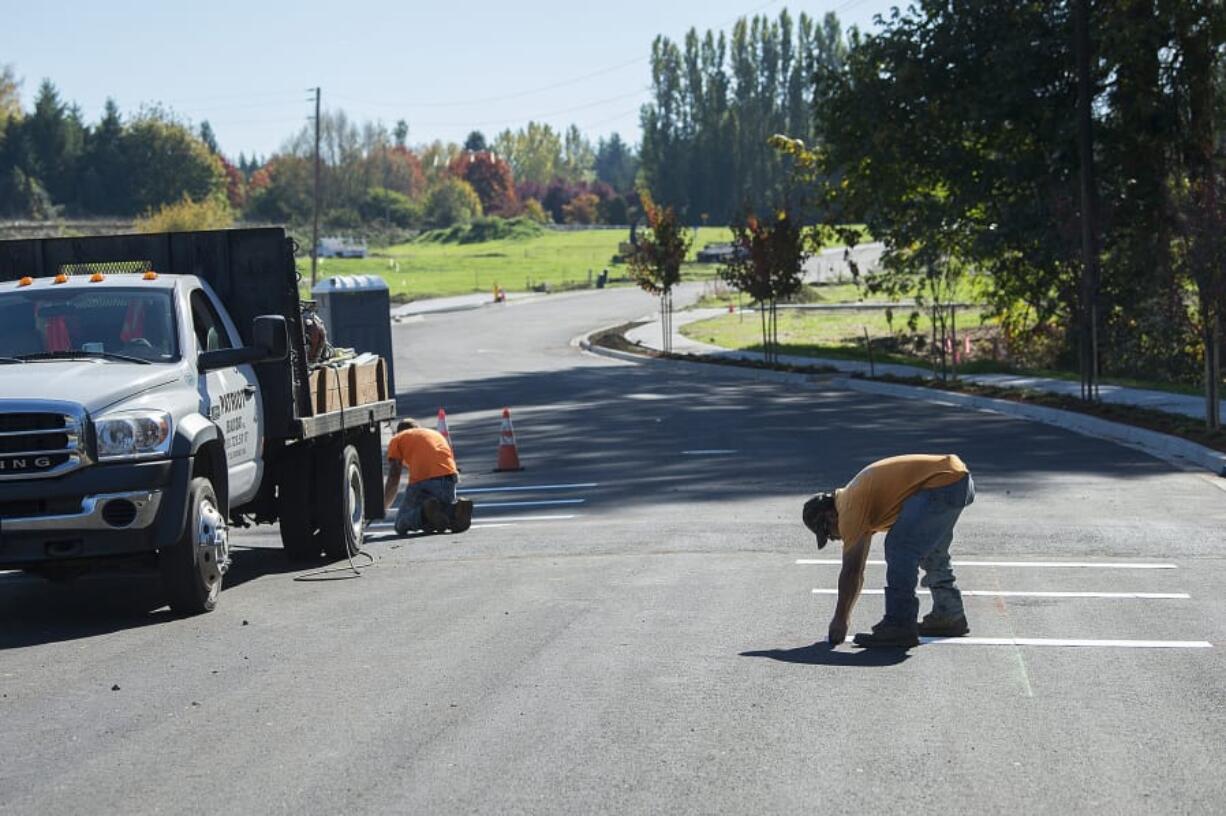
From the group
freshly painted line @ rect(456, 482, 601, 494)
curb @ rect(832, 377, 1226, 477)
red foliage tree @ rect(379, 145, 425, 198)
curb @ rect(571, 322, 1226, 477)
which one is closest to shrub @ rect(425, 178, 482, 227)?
red foliage tree @ rect(379, 145, 425, 198)

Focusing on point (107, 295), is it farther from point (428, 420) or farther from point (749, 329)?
point (749, 329)

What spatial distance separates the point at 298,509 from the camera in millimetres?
13180

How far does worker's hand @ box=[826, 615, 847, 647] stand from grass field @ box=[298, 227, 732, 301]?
70015 mm

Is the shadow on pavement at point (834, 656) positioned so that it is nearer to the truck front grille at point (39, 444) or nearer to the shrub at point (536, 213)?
the truck front grille at point (39, 444)

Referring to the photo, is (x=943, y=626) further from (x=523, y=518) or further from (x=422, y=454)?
(x=523, y=518)

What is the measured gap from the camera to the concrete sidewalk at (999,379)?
2544cm

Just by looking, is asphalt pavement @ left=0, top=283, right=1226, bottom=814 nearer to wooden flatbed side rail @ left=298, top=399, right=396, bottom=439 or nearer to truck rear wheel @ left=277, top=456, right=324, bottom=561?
truck rear wheel @ left=277, top=456, right=324, bottom=561

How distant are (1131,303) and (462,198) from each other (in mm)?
145395

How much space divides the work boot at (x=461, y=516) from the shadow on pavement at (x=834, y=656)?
654 centimetres

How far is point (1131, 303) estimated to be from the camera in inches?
1319

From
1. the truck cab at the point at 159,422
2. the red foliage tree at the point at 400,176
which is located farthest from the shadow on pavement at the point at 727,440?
the red foliage tree at the point at 400,176

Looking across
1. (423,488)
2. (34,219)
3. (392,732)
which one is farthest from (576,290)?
(392,732)

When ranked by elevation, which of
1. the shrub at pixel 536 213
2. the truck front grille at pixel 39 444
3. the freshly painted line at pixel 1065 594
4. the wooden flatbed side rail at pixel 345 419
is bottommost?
the freshly painted line at pixel 1065 594

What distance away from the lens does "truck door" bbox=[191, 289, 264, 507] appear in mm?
11336
